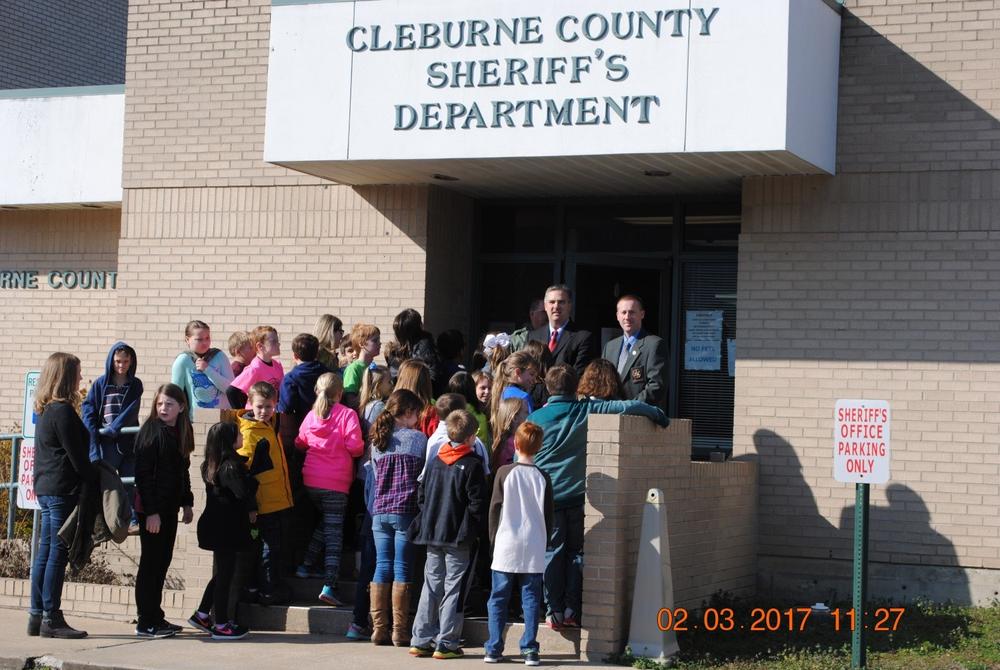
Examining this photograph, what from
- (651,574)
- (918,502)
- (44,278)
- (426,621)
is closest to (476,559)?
(426,621)

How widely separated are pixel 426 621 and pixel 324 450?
1.63 meters

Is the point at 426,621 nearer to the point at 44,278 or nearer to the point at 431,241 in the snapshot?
the point at 431,241

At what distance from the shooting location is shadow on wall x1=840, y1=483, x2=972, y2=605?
1134cm

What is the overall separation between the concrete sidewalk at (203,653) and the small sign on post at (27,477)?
1132 mm

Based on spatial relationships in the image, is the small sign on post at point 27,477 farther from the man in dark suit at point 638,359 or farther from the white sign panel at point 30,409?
the man in dark suit at point 638,359

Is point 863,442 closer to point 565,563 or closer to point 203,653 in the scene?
point 565,563

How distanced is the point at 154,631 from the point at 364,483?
1.84 m

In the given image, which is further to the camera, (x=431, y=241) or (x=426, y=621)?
(x=431, y=241)

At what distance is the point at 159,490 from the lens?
32.2ft

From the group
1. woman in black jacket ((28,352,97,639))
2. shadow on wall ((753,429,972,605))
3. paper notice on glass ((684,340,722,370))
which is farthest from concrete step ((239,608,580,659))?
paper notice on glass ((684,340,722,370))

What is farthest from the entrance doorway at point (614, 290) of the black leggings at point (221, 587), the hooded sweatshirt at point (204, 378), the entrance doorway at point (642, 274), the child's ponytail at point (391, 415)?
the black leggings at point (221, 587)

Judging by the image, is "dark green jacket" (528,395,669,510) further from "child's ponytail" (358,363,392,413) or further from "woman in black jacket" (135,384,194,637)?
"woman in black jacket" (135,384,194,637)

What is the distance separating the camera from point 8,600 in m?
11.6

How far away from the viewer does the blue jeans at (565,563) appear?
959cm
